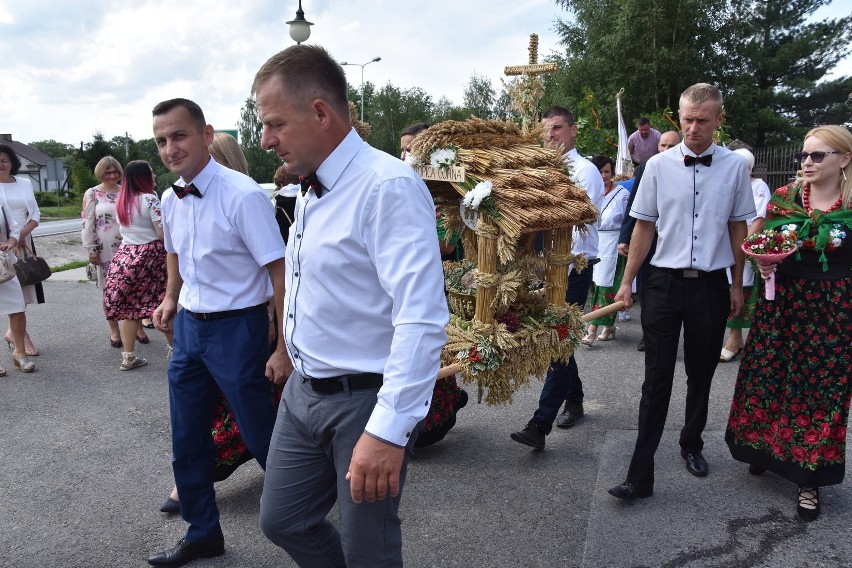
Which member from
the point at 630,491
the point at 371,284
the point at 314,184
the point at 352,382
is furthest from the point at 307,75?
the point at 630,491

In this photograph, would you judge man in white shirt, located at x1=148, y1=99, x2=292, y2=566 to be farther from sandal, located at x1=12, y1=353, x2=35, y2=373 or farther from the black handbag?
the black handbag

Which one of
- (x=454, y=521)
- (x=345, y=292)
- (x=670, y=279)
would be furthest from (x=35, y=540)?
(x=670, y=279)

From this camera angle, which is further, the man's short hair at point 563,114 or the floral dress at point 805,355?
the man's short hair at point 563,114

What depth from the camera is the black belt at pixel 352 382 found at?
6.93 ft

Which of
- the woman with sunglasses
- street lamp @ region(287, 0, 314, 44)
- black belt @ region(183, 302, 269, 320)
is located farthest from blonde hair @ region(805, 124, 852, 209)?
street lamp @ region(287, 0, 314, 44)

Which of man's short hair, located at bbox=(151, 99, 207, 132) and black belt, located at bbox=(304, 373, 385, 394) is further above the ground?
man's short hair, located at bbox=(151, 99, 207, 132)

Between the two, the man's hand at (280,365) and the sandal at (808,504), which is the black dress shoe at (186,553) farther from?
the sandal at (808,504)

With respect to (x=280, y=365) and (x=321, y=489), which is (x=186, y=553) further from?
(x=321, y=489)

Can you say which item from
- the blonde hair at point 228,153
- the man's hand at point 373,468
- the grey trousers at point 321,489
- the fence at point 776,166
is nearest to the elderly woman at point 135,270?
the blonde hair at point 228,153

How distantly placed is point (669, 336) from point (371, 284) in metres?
2.27

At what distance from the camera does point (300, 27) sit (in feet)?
43.4

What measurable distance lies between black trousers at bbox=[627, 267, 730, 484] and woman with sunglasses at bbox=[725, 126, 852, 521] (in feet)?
0.81

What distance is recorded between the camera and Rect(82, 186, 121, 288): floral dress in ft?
24.3

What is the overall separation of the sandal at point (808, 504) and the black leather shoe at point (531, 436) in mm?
1458
